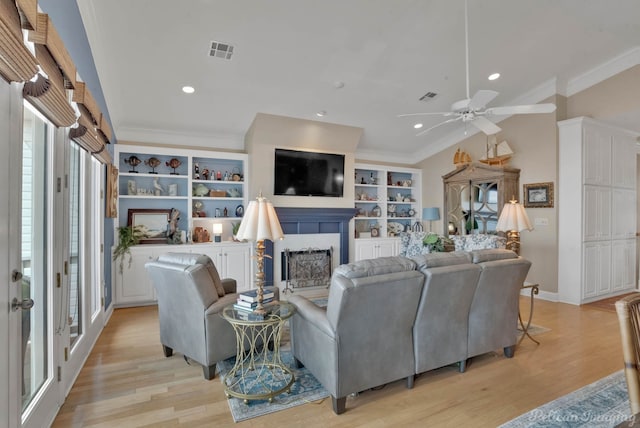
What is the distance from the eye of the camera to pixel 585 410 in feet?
6.99

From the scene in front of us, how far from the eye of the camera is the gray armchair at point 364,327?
2.05 m

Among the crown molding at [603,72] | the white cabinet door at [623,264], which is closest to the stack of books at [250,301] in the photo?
the crown molding at [603,72]

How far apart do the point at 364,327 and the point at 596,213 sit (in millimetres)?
4918

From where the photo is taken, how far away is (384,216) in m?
6.89

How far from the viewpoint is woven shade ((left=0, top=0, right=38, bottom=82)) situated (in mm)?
1183

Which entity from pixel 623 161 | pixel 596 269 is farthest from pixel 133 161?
pixel 623 161

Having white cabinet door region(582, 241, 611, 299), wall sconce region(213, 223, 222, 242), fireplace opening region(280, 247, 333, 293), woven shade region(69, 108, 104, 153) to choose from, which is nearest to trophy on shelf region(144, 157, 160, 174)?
wall sconce region(213, 223, 222, 242)

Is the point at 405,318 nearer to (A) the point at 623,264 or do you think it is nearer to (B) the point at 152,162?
(B) the point at 152,162

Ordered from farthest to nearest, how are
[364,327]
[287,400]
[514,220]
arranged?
[514,220], [287,400], [364,327]

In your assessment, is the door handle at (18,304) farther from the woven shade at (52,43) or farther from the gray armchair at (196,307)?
the woven shade at (52,43)

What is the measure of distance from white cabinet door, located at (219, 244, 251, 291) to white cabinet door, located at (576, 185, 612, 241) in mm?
5183

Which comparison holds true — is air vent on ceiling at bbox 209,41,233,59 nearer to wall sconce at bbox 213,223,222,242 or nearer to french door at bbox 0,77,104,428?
french door at bbox 0,77,104,428

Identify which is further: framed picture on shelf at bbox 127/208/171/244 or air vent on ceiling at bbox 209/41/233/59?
framed picture on shelf at bbox 127/208/171/244

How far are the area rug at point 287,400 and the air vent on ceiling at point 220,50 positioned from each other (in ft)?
10.5
